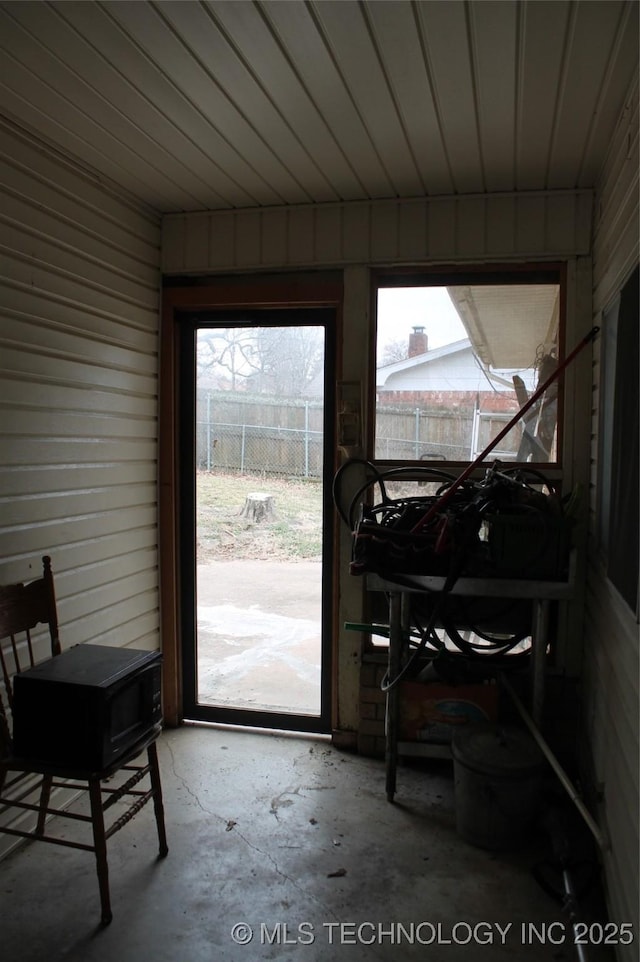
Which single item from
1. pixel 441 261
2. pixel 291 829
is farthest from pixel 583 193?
pixel 291 829

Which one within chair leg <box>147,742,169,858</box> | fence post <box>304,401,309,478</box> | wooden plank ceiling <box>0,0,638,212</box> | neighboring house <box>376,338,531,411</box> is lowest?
chair leg <box>147,742,169,858</box>

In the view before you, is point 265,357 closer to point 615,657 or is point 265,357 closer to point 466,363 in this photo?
point 466,363

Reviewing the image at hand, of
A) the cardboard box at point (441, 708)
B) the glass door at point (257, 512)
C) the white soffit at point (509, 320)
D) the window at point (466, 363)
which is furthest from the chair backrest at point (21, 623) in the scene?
the white soffit at point (509, 320)

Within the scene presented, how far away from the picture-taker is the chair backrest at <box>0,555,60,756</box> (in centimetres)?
229

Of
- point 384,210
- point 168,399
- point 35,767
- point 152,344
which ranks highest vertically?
point 384,210

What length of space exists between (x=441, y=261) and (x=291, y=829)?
9.16 ft

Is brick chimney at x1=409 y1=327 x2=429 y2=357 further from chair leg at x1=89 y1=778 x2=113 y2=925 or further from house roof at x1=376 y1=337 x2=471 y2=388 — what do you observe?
chair leg at x1=89 y1=778 x2=113 y2=925

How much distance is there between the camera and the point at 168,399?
3.54m

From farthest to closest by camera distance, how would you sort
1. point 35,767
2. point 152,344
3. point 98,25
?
point 152,344
point 35,767
point 98,25

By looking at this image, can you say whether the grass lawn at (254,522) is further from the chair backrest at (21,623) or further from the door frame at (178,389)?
the chair backrest at (21,623)

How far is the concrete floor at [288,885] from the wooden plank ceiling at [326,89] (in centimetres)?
289

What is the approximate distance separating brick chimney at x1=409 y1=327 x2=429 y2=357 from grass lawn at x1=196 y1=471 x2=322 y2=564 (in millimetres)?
887

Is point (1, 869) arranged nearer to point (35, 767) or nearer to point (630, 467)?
point (35, 767)

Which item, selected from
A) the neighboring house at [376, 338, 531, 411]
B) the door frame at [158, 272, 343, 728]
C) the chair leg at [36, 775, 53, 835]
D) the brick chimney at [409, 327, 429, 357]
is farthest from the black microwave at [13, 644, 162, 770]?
the brick chimney at [409, 327, 429, 357]
